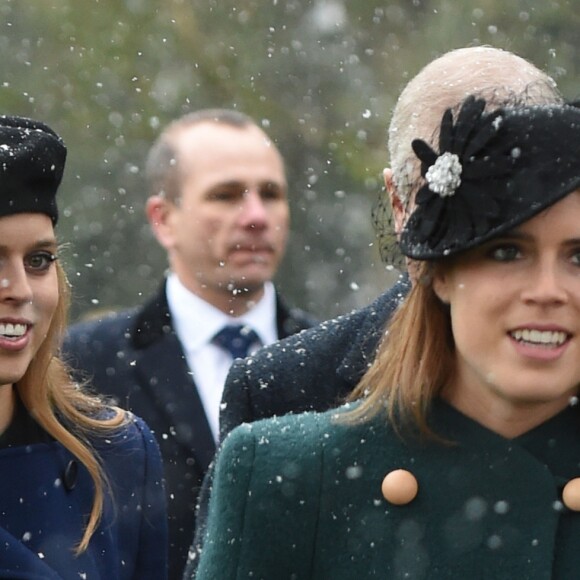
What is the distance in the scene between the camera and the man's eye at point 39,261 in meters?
5.02

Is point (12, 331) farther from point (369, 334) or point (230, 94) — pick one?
point (230, 94)

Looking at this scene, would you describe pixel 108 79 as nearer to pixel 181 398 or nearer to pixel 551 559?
pixel 181 398

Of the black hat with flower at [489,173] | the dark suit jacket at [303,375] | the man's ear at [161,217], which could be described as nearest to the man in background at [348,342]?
the dark suit jacket at [303,375]

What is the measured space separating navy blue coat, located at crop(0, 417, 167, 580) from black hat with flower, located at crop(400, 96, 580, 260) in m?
1.33

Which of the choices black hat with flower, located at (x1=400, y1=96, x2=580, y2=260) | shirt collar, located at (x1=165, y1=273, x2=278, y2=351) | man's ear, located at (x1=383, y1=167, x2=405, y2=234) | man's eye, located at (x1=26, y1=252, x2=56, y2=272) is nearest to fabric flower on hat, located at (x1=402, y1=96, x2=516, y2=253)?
black hat with flower, located at (x1=400, y1=96, x2=580, y2=260)

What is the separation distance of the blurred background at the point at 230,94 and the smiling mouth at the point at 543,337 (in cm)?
956

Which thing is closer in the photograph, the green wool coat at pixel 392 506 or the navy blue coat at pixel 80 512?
the green wool coat at pixel 392 506

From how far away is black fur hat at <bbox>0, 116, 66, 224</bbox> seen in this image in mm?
5047

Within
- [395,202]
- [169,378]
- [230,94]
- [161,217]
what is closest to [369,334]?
[395,202]

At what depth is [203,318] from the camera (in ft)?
23.6

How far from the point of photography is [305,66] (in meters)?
14.4

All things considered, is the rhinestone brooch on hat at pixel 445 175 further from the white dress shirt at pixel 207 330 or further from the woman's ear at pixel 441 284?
the white dress shirt at pixel 207 330

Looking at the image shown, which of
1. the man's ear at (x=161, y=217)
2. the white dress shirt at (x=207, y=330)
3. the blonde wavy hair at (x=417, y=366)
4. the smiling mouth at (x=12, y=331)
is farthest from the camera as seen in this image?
the man's ear at (x=161, y=217)

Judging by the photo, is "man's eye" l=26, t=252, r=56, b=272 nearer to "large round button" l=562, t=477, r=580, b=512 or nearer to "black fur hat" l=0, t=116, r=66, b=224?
"black fur hat" l=0, t=116, r=66, b=224
